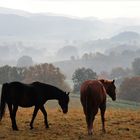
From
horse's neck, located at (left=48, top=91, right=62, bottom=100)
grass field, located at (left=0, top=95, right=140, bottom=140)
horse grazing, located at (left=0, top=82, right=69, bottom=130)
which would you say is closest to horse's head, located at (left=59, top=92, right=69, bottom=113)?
horse's neck, located at (left=48, top=91, right=62, bottom=100)

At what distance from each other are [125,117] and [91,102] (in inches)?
225

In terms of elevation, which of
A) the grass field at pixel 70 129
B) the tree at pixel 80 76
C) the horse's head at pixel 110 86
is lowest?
the grass field at pixel 70 129

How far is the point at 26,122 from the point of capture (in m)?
16.0

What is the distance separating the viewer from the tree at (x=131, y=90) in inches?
2864

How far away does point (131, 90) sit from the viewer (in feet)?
245

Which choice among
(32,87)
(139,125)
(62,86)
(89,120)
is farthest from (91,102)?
(62,86)

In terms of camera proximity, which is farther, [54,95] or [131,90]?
[131,90]

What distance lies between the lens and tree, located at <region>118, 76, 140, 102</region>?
72.8 m

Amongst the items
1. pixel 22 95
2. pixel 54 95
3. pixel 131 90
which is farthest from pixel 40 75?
pixel 22 95

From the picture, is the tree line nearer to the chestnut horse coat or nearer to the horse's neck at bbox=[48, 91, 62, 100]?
the horse's neck at bbox=[48, 91, 62, 100]

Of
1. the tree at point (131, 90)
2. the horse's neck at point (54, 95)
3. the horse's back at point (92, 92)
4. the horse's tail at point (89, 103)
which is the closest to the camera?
the horse's tail at point (89, 103)

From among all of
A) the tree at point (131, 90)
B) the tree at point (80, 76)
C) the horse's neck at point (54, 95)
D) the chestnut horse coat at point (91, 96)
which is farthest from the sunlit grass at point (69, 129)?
the tree at point (80, 76)

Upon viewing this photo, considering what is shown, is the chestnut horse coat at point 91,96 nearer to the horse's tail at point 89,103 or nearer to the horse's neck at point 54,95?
the horse's tail at point 89,103

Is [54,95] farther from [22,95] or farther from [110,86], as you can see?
[110,86]
